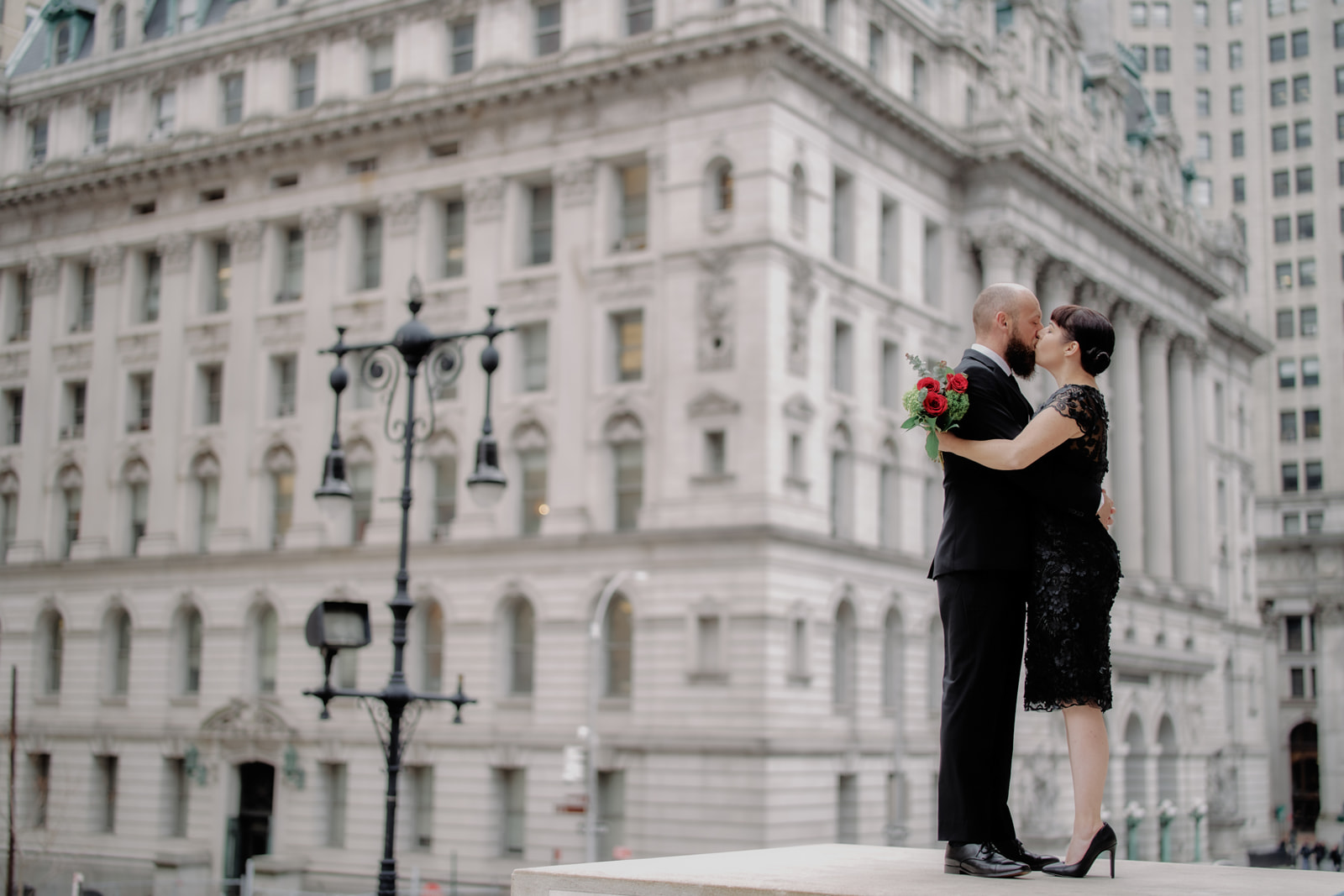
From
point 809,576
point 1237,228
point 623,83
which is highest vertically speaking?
point 1237,228

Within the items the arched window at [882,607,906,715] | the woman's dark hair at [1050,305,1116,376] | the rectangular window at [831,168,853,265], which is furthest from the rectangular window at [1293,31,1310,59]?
the woman's dark hair at [1050,305,1116,376]

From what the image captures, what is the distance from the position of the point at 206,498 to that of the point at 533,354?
12.7m

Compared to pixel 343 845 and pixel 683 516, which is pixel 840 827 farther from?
pixel 343 845

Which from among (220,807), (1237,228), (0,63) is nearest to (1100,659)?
(220,807)

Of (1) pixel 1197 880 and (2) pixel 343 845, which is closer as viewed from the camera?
(1) pixel 1197 880

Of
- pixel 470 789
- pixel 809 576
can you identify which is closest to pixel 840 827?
pixel 809 576

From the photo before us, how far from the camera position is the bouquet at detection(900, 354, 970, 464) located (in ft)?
29.4

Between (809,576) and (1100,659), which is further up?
(809,576)

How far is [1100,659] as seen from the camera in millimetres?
9000

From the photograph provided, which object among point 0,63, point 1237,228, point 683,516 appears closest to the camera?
point 683,516

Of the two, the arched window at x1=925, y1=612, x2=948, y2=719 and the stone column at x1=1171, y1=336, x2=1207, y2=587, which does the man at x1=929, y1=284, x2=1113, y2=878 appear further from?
the stone column at x1=1171, y1=336, x2=1207, y2=587

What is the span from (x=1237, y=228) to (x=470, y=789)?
52108 mm

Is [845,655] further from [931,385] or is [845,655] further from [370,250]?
[931,385]

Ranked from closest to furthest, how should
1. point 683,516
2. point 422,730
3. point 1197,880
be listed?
point 1197,880, point 683,516, point 422,730
